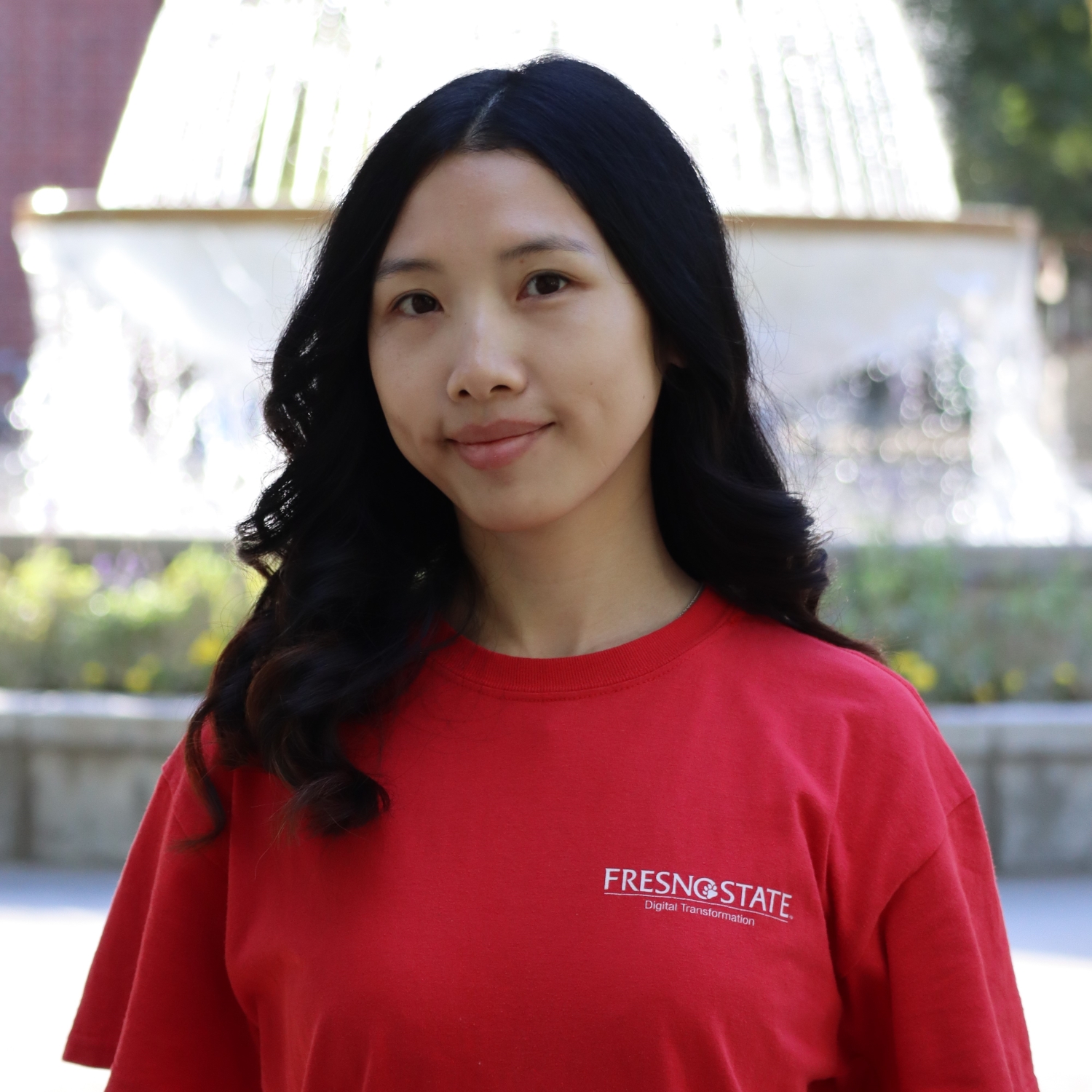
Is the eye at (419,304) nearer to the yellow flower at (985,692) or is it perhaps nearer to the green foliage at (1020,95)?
the yellow flower at (985,692)

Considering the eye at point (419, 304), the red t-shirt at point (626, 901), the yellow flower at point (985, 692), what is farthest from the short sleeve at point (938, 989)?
the yellow flower at point (985, 692)

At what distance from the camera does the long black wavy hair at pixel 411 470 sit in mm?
1367

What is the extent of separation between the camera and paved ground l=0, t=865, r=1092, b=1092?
3.05 m

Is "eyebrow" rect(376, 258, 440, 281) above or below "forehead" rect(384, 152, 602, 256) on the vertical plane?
below

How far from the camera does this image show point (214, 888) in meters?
1.46

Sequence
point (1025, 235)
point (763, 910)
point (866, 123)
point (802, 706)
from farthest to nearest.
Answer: point (866, 123) → point (1025, 235) → point (802, 706) → point (763, 910)

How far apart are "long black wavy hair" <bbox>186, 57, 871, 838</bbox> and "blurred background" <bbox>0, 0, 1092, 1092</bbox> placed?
0.99ft

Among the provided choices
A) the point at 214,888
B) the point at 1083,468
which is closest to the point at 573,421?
the point at 214,888

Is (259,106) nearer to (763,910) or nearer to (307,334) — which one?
(307,334)

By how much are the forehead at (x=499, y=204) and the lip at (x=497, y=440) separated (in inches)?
6.4

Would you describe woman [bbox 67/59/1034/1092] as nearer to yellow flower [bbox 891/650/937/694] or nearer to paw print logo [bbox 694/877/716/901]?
paw print logo [bbox 694/877/716/901]

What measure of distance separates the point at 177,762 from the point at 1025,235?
5.72 meters

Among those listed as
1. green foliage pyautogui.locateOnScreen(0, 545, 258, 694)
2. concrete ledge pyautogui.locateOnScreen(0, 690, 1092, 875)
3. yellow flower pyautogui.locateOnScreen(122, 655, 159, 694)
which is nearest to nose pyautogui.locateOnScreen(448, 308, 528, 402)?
concrete ledge pyautogui.locateOnScreen(0, 690, 1092, 875)

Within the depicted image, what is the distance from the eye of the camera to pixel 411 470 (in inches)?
66.1
